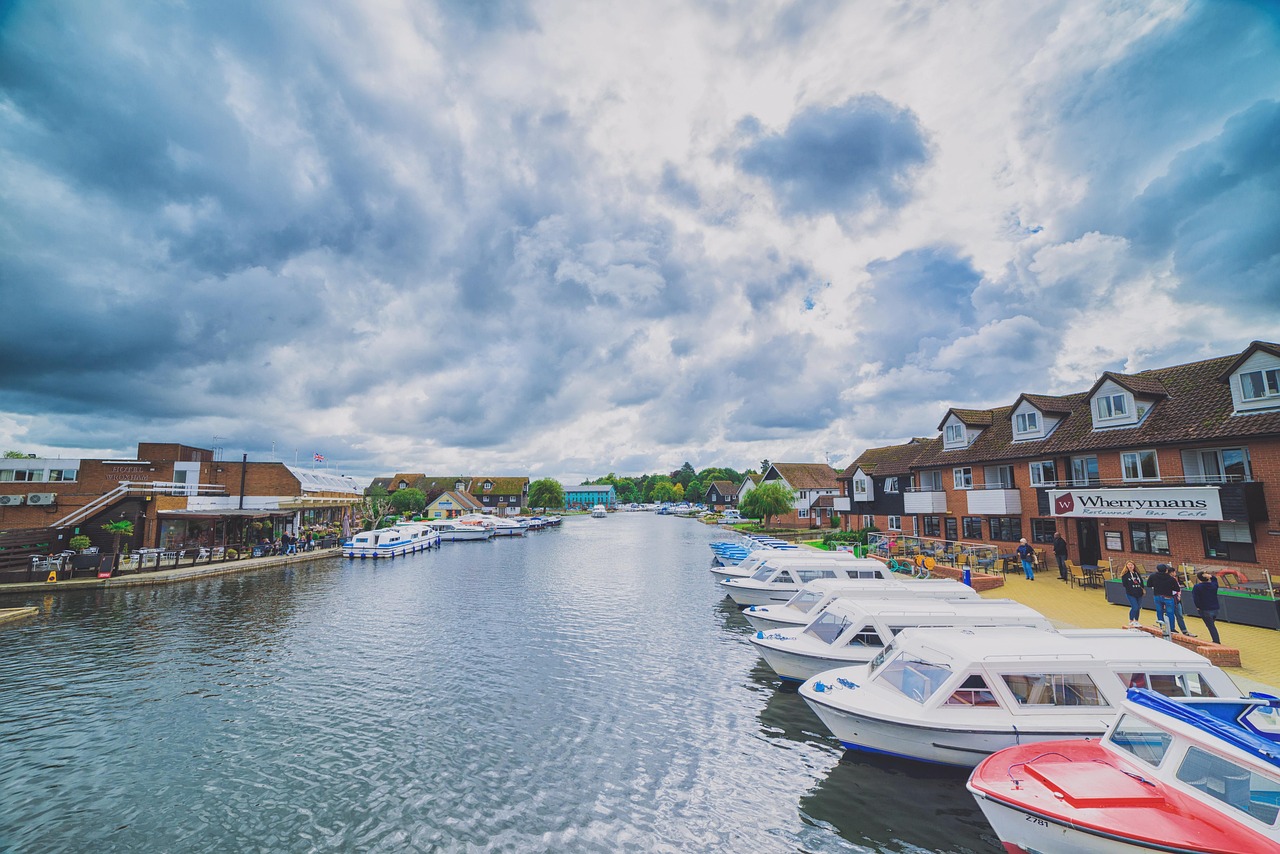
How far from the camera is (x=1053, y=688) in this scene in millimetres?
11133

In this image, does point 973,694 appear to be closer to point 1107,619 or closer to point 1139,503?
point 1107,619

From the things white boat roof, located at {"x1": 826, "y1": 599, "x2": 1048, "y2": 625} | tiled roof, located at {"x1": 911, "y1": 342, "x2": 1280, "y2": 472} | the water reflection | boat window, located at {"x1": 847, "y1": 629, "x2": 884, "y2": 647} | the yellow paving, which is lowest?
the water reflection

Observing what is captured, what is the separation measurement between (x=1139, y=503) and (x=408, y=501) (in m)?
104

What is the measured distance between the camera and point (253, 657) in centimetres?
2019

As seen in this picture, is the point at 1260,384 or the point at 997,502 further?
the point at 997,502

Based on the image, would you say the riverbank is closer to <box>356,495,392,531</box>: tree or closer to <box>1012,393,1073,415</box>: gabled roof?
<box>356,495,392,531</box>: tree

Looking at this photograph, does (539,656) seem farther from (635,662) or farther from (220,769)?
(220,769)

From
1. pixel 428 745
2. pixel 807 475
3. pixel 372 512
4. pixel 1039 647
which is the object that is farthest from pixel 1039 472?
pixel 372 512

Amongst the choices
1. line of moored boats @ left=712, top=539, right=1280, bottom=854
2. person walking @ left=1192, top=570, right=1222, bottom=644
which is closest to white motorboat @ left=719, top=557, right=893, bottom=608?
line of moored boats @ left=712, top=539, right=1280, bottom=854

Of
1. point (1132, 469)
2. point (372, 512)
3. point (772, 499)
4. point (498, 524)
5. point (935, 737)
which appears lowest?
point (935, 737)

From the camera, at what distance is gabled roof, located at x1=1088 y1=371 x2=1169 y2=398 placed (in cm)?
2744

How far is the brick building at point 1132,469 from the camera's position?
21891 mm

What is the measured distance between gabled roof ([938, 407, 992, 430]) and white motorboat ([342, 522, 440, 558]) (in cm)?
5130

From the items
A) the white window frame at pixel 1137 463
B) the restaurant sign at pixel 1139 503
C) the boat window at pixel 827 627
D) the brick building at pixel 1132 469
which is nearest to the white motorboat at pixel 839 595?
the boat window at pixel 827 627
